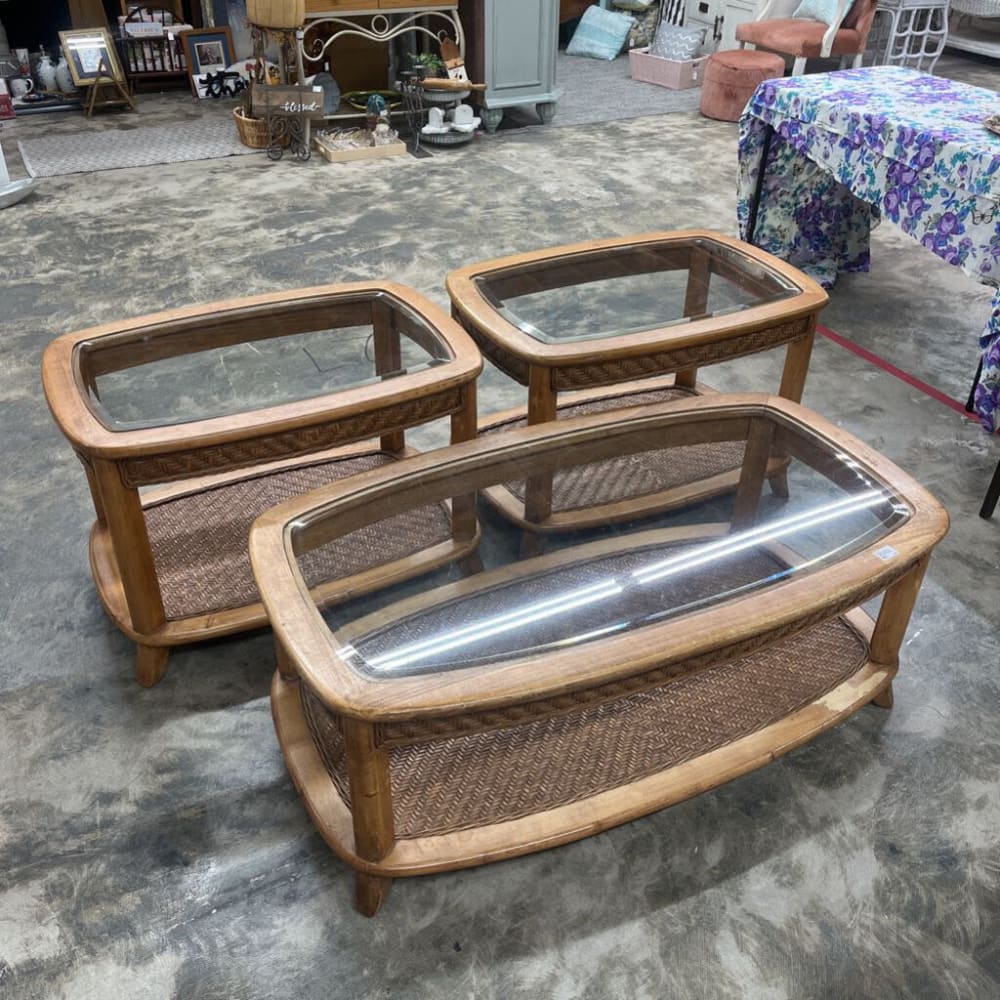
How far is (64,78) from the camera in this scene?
553cm

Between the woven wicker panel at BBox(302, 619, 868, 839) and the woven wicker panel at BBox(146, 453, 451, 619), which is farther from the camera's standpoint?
Answer: the woven wicker panel at BBox(146, 453, 451, 619)

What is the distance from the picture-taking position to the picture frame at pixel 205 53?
5.51m

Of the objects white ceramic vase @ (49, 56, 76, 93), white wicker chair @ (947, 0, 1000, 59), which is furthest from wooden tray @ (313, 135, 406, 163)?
white wicker chair @ (947, 0, 1000, 59)

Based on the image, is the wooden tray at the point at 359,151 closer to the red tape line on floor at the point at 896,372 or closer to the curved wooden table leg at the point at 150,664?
the red tape line on floor at the point at 896,372

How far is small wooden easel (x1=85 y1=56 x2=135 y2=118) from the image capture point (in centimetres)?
520

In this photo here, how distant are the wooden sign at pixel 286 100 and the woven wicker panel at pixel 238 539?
119 inches

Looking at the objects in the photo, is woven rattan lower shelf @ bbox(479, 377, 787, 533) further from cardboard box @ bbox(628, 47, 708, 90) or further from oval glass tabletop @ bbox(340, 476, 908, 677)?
cardboard box @ bbox(628, 47, 708, 90)

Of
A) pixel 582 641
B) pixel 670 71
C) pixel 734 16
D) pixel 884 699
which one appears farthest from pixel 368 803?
pixel 734 16

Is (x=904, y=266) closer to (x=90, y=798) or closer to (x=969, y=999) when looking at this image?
(x=969, y=999)

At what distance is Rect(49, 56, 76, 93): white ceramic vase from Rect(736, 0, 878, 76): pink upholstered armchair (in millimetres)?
3936

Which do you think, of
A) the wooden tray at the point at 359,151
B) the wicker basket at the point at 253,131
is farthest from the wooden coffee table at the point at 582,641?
the wicker basket at the point at 253,131

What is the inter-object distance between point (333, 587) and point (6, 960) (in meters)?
0.71

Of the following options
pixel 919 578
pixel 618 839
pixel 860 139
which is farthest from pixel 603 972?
pixel 860 139

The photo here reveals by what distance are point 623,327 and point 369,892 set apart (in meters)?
1.20
